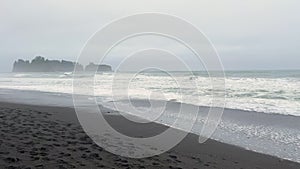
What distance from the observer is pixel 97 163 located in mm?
6547

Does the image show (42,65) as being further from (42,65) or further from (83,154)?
(83,154)

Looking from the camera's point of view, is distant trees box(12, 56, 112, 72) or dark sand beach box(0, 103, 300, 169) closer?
dark sand beach box(0, 103, 300, 169)

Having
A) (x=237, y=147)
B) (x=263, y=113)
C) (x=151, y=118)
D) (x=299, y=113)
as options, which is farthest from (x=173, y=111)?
(x=237, y=147)

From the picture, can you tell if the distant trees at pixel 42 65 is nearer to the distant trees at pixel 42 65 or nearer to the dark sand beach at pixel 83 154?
the distant trees at pixel 42 65

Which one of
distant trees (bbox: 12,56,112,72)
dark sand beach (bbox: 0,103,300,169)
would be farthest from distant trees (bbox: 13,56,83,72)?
dark sand beach (bbox: 0,103,300,169)

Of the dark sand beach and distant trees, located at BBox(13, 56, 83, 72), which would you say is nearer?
the dark sand beach

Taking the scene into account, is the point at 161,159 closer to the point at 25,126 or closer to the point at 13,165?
the point at 13,165

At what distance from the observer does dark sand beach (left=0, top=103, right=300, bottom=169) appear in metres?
6.40

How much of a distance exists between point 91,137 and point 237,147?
3840mm

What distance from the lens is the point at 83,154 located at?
23.1ft

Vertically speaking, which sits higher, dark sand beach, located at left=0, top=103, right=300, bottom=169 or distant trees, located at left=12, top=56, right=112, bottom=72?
distant trees, located at left=12, top=56, right=112, bottom=72

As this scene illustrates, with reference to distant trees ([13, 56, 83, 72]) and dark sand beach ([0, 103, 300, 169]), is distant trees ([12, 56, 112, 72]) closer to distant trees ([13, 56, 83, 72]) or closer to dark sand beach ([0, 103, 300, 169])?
Answer: distant trees ([13, 56, 83, 72])

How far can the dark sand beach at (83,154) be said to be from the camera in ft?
21.0

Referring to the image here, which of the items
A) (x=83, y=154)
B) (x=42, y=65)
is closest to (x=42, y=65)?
(x=42, y=65)
